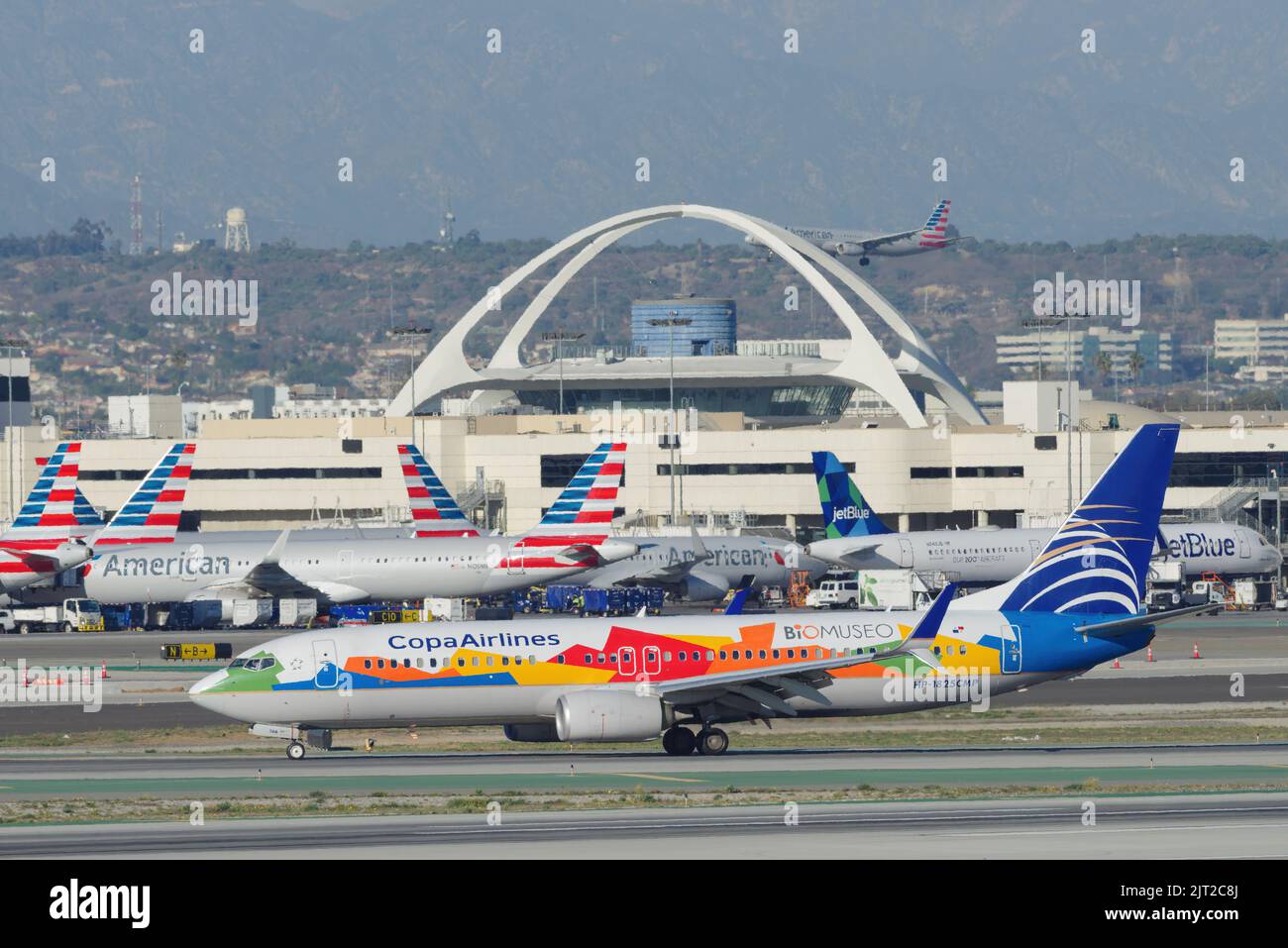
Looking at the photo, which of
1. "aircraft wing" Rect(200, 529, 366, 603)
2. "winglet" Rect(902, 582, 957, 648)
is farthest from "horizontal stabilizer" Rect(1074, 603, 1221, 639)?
"aircraft wing" Rect(200, 529, 366, 603)

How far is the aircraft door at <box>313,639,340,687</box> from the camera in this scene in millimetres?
51531

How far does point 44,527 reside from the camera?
3853 inches

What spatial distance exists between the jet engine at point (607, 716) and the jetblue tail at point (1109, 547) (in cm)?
1155

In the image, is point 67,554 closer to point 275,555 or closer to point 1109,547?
point 275,555

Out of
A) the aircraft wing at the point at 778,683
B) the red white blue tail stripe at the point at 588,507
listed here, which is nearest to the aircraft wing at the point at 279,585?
the red white blue tail stripe at the point at 588,507

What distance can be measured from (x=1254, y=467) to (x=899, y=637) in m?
111

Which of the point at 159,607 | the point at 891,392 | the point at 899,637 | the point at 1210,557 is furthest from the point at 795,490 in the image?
the point at 899,637

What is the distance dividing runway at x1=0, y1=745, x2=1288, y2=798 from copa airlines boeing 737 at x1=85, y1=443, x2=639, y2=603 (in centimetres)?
5076

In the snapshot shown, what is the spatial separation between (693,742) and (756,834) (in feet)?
51.5

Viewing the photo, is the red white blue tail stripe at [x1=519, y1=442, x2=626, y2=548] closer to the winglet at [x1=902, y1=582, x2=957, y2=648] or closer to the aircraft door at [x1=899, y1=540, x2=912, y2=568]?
the aircraft door at [x1=899, y1=540, x2=912, y2=568]

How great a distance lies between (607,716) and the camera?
166 feet

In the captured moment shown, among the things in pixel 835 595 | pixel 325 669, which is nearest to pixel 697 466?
pixel 835 595

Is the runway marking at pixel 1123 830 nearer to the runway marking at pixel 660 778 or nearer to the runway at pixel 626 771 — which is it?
the runway at pixel 626 771

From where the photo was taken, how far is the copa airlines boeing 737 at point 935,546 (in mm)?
121188
